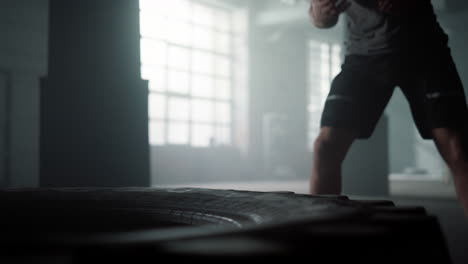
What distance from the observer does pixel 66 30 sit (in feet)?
9.21

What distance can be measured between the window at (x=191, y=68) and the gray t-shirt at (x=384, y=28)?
8471 mm

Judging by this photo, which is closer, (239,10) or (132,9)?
(132,9)

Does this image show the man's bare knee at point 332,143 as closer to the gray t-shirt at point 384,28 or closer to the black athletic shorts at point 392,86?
the black athletic shorts at point 392,86

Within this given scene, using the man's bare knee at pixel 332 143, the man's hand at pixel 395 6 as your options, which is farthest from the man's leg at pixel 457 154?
the man's hand at pixel 395 6

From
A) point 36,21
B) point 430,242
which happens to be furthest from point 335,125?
point 36,21

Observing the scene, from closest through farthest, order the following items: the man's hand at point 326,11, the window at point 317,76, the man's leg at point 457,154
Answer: the man's leg at point 457,154
the man's hand at point 326,11
the window at point 317,76

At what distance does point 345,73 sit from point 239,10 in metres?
10.9

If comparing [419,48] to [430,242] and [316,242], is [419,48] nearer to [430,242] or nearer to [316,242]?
[430,242]

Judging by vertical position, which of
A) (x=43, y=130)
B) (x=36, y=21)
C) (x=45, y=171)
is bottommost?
(x=45, y=171)

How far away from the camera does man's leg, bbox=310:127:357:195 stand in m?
1.37

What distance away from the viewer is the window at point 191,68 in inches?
400

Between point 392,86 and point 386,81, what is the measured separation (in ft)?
0.13

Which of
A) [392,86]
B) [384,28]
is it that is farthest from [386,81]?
[384,28]

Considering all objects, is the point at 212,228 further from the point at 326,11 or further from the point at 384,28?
the point at 384,28
